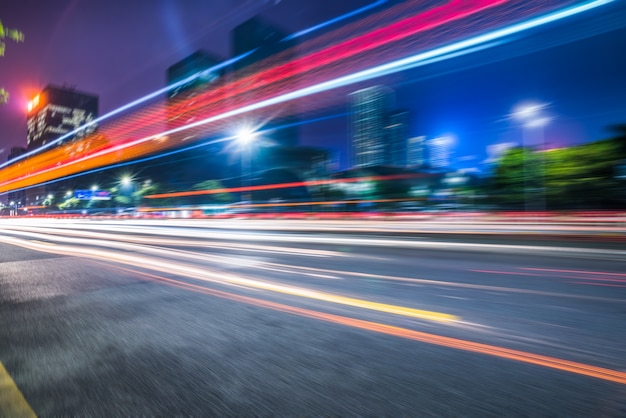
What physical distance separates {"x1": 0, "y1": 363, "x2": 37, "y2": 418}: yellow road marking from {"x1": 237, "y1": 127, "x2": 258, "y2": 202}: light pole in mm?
25952

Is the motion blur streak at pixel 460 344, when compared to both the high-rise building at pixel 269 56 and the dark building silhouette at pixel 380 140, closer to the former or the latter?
the high-rise building at pixel 269 56

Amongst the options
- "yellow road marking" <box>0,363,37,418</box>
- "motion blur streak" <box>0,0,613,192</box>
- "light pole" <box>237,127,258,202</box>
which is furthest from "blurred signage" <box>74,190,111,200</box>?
"yellow road marking" <box>0,363,37,418</box>

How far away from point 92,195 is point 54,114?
80.5 metres

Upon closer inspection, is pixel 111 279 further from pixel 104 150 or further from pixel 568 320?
pixel 104 150

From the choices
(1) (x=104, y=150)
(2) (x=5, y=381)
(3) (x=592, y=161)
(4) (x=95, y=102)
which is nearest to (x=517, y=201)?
(3) (x=592, y=161)

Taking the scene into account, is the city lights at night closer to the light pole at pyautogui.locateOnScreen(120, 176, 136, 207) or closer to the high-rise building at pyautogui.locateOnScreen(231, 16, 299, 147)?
the high-rise building at pyautogui.locateOnScreen(231, 16, 299, 147)

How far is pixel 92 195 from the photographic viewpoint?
5512cm

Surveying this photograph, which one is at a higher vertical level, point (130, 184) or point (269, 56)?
point (269, 56)

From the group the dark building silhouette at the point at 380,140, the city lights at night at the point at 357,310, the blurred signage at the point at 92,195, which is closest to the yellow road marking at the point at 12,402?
the city lights at night at the point at 357,310

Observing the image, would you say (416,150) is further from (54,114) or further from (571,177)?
(54,114)

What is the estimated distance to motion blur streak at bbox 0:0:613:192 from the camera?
1248 centimetres

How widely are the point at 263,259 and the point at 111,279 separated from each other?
3.45 metres

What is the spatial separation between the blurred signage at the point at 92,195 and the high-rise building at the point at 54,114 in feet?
→ 198

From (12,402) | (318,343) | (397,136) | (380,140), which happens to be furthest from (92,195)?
(318,343)
